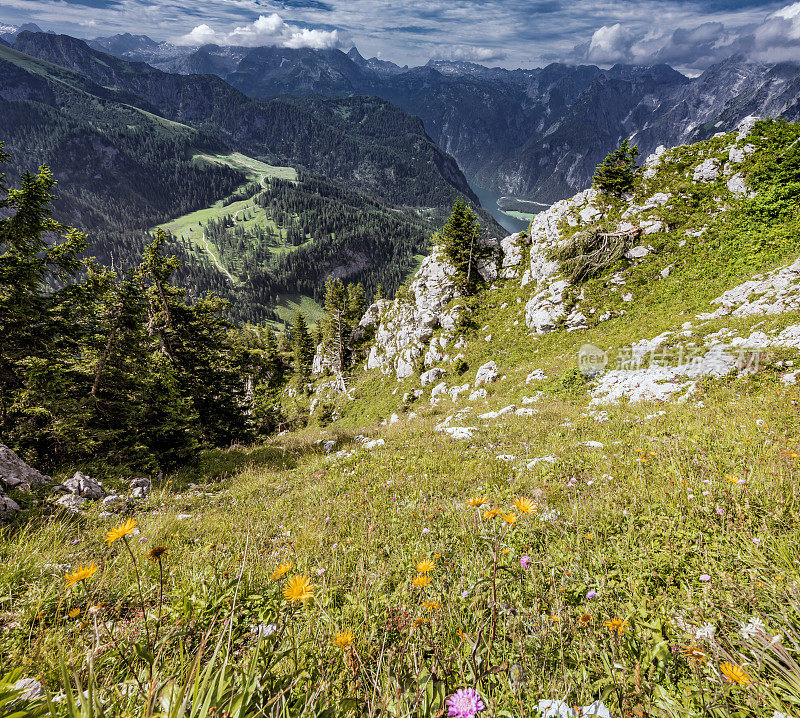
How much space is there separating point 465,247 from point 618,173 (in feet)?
41.5

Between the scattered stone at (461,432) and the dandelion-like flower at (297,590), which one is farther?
the scattered stone at (461,432)

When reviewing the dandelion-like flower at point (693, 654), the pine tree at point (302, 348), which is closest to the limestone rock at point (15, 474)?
the dandelion-like flower at point (693, 654)

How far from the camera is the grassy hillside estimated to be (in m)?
1.78

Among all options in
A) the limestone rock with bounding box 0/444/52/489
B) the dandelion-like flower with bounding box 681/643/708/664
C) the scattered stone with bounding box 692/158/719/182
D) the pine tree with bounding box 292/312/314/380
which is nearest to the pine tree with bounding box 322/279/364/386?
the pine tree with bounding box 292/312/314/380

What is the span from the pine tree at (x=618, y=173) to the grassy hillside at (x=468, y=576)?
72.9ft

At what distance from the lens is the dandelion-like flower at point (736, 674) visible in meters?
1.52

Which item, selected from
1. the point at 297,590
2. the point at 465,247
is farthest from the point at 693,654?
the point at 465,247

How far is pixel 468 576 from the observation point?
323 cm

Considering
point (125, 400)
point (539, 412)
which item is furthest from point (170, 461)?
point (539, 412)

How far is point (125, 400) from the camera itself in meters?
12.9

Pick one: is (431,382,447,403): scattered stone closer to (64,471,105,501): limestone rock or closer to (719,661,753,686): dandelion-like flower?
(64,471,105,501): limestone rock

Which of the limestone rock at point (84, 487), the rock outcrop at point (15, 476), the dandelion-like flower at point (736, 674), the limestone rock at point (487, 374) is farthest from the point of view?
the limestone rock at point (487, 374)

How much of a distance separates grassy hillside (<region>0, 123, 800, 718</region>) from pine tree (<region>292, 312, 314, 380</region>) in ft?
157

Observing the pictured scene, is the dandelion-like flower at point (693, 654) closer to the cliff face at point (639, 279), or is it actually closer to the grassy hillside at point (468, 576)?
the grassy hillside at point (468, 576)
